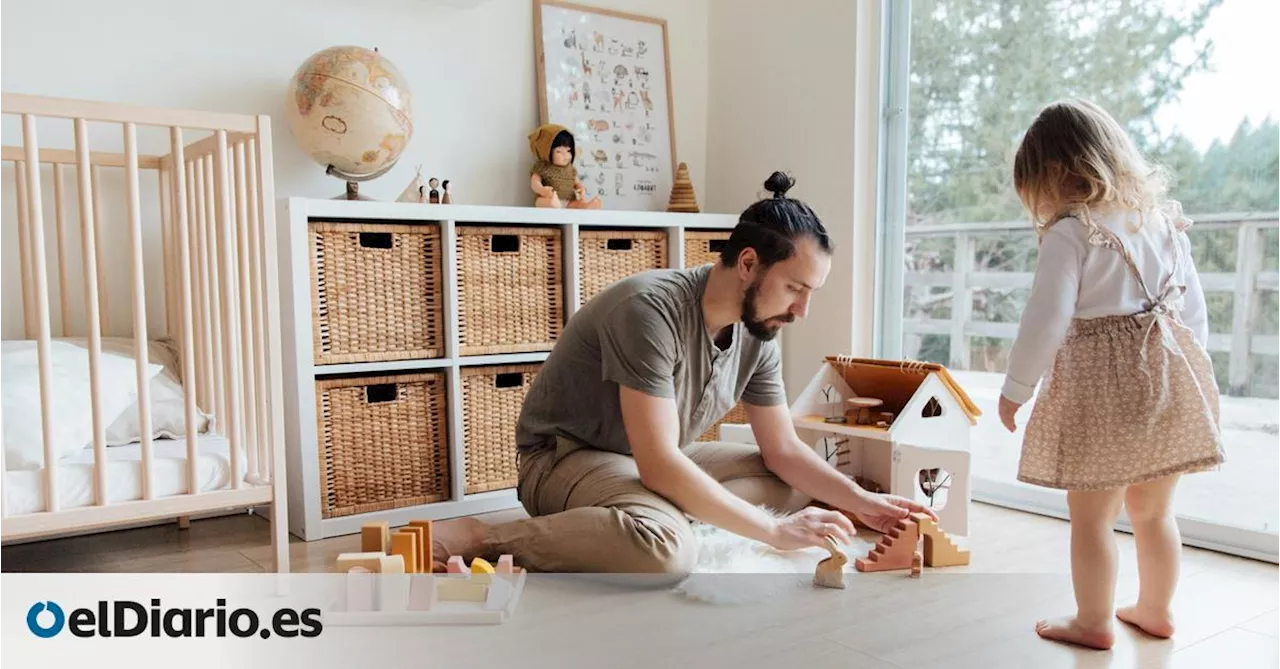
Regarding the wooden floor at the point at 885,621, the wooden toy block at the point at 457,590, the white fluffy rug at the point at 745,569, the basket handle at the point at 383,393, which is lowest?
the wooden floor at the point at 885,621

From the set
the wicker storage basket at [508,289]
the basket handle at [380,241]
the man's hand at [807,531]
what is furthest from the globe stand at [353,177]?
the man's hand at [807,531]

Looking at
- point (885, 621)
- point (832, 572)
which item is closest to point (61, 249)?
point (832, 572)

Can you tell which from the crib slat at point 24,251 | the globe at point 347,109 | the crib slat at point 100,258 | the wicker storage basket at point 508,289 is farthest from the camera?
the wicker storage basket at point 508,289

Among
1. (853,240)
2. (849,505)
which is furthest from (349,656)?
(853,240)

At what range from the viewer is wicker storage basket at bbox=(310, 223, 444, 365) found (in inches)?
83.0

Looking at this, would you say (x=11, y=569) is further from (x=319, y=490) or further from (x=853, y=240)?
(x=853, y=240)

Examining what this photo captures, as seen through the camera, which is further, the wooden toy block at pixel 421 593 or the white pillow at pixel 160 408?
the white pillow at pixel 160 408

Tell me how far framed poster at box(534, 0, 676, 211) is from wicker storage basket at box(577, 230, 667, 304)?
30cm

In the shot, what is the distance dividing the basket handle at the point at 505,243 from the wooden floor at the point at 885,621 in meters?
0.86

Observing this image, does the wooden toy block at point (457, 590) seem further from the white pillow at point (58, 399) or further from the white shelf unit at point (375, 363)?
the white shelf unit at point (375, 363)

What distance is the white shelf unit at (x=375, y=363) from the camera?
206 centimetres

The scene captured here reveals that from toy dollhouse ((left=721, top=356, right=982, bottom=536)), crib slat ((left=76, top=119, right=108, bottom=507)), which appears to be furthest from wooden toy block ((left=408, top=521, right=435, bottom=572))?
toy dollhouse ((left=721, top=356, right=982, bottom=536))

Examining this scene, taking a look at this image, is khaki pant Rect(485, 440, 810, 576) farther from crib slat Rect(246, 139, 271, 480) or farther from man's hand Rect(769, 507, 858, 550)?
crib slat Rect(246, 139, 271, 480)

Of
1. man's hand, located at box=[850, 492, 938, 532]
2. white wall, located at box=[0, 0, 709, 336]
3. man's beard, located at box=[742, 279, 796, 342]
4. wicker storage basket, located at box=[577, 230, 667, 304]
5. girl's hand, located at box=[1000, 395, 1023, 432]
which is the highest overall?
white wall, located at box=[0, 0, 709, 336]
